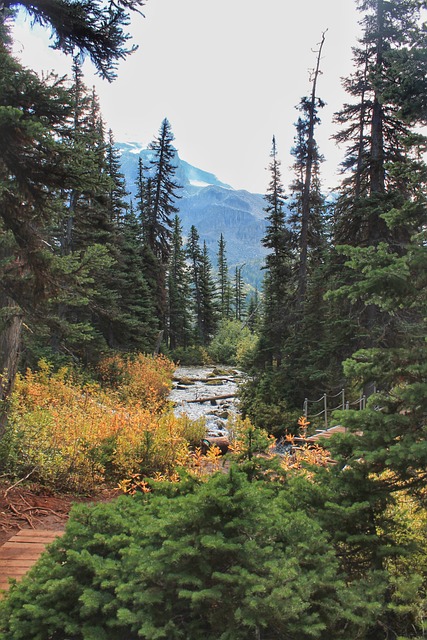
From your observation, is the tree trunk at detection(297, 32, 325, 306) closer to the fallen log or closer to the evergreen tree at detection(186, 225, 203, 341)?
the fallen log

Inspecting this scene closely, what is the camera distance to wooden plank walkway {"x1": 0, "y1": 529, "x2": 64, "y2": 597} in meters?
3.52

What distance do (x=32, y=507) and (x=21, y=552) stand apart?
3.90 feet

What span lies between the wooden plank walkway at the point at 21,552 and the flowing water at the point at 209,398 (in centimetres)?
681

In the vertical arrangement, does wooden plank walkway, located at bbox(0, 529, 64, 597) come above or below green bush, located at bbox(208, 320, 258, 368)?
below

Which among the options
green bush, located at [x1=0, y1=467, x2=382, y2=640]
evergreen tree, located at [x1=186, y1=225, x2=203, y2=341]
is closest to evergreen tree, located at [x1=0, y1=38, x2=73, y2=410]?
green bush, located at [x1=0, y1=467, x2=382, y2=640]

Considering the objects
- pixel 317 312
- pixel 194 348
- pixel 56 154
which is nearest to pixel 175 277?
pixel 194 348

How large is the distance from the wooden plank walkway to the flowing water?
6.81 metres

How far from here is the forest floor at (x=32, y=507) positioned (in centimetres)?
466

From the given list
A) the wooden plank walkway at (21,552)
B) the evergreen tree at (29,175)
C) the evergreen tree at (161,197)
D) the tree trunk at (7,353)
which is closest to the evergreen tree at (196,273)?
the evergreen tree at (161,197)

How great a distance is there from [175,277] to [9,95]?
37995 millimetres

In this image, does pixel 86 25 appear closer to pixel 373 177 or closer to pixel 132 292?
pixel 373 177

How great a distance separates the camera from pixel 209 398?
18.6m

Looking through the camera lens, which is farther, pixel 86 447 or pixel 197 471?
pixel 86 447

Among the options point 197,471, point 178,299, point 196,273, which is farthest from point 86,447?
point 196,273
